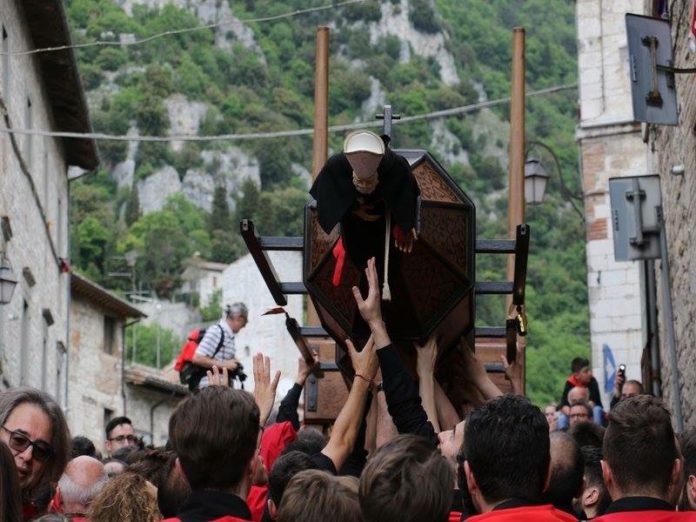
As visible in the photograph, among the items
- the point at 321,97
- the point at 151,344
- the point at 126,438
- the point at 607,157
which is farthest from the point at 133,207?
the point at 126,438

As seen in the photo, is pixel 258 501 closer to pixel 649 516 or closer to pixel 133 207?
pixel 649 516

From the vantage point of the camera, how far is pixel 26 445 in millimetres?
5906

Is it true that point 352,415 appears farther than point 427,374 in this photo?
No

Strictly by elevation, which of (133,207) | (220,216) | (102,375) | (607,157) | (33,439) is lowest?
(102,375)

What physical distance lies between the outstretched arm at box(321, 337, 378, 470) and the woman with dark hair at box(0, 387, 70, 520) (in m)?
1.00

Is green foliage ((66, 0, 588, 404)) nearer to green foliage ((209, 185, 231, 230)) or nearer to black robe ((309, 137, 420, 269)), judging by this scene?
green foliage ((209, 185, 231, 230))

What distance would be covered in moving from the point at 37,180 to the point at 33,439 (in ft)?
70.6

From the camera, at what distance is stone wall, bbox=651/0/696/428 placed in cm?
1271

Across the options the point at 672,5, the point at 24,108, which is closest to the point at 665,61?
the point at 672,5

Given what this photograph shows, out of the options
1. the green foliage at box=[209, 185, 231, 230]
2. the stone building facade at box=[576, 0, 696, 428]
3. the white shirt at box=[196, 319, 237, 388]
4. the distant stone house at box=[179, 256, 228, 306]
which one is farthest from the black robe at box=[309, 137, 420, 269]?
the green foliage at box=[209, 185, 231, 230]

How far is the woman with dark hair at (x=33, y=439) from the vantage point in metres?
→ 5.89

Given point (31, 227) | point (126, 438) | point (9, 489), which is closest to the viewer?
point (9, 489)

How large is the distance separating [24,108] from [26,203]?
1480 millimetres

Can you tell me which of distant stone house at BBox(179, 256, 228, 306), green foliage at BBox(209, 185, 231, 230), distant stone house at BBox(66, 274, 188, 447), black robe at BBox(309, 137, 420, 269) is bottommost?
distant stone house at BBox(66, 274, 188, 447)
